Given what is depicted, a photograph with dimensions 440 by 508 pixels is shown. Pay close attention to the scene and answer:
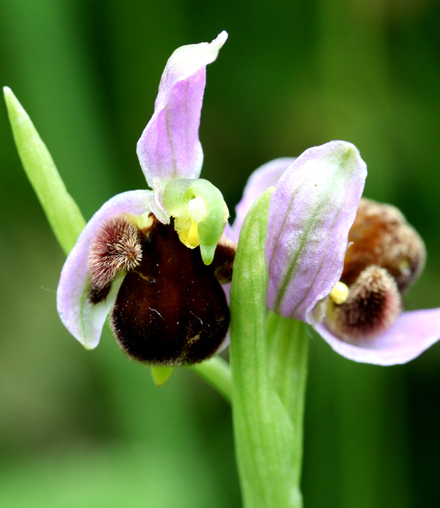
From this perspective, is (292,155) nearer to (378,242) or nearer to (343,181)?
(378,242)

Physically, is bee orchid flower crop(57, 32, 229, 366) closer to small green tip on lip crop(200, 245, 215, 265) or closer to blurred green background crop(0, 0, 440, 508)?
small green tip on lip crop(200, 245, 215, 265)

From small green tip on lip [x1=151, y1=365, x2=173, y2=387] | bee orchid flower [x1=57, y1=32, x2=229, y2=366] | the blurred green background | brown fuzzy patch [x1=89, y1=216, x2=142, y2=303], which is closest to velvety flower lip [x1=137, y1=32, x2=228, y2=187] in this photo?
bee orchid flower [x1=57, y1=32, x2=229, y2=366]

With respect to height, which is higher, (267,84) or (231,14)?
(231,14)

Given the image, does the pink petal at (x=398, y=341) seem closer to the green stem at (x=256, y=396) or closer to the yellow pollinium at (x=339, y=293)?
the yellow pollinium at (x=339, y=293)

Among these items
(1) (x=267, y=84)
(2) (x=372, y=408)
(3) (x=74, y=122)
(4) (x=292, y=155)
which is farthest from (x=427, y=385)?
(3) (x=74, y=122)

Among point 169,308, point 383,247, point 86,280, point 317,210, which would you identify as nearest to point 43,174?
point 86,280
